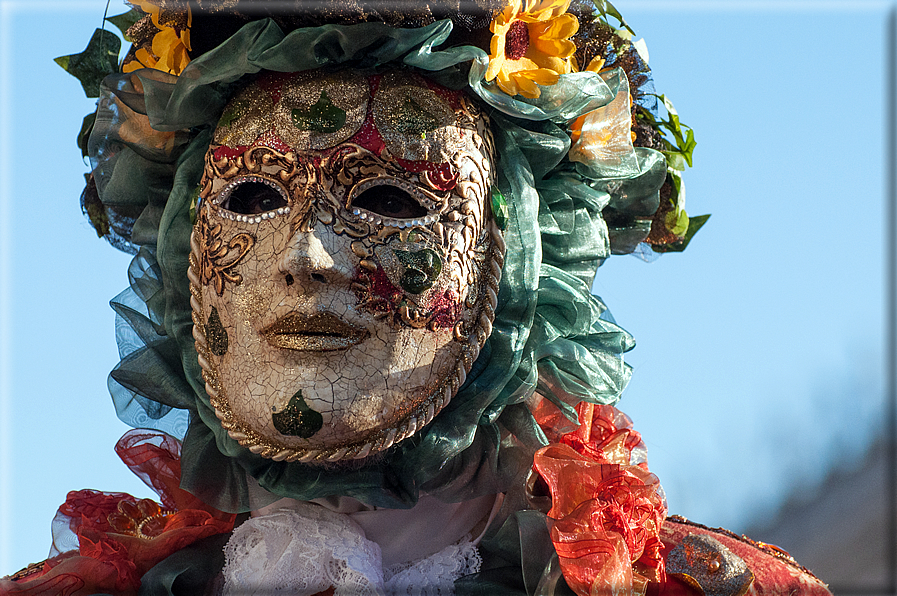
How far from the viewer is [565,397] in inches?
110

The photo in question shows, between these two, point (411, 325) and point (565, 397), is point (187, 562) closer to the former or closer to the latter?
point (411, 325)

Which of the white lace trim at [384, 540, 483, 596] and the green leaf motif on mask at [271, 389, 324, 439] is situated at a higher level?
the green leaf motif on mask at [271, 389, 324, 439]

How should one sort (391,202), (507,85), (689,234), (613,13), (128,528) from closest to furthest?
(391,202), (507,85), (128,528), (613,13), (689,234)

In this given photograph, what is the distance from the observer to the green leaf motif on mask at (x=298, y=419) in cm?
246

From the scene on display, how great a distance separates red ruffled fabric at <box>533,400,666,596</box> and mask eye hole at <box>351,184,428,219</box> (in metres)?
0.70

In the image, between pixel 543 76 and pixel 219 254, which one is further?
pixel 543 76

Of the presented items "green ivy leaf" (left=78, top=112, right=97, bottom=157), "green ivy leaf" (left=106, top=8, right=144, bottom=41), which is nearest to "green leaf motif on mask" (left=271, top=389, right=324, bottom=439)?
"green ivy leaf" (left=78, top=112, right=97, bottom=157)

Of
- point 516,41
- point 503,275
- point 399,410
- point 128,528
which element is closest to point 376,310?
point 399,410

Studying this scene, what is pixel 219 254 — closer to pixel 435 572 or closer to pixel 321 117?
pixel 321 117

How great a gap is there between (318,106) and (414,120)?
0.81 ft

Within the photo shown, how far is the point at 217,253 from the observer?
2609 mm

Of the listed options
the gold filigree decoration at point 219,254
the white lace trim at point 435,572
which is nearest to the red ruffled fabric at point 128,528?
the white lace trim at point 435,572

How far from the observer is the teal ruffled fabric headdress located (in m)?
2.61

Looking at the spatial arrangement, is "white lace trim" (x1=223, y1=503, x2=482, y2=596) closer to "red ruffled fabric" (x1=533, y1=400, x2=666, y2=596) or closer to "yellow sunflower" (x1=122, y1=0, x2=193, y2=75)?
"red ruffled fabric" (x1=533, y1=400, x2=666, y2=596)
